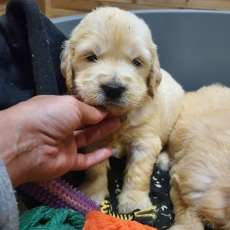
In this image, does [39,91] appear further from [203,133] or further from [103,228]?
[203,133]

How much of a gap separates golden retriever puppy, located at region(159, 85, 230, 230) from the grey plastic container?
0.63 metres

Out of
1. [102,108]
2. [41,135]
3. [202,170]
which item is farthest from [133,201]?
[41,135]

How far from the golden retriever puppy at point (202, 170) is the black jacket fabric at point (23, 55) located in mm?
618

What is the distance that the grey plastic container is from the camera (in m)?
2.18

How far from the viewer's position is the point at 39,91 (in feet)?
4.42

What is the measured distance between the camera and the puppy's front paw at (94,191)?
57.2 inches

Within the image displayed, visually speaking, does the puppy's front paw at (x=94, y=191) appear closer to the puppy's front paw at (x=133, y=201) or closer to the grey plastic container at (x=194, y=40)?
the puppy's front paw at (x=133, y=201)

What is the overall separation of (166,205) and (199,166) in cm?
28

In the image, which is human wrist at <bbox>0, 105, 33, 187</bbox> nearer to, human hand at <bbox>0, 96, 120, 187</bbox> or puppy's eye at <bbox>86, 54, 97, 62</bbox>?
human hand at <bbox>0, 96, 120, 187</bbox>

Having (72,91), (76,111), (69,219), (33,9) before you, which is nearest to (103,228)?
(69,219)

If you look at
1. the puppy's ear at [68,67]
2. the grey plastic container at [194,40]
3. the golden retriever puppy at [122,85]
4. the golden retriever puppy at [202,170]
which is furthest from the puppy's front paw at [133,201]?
the grey plastic container at [194,40]

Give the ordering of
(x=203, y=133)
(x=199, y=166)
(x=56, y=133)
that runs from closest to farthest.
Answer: (x=56, y=133) < (x=199, y=166) < (x=203, y=133)

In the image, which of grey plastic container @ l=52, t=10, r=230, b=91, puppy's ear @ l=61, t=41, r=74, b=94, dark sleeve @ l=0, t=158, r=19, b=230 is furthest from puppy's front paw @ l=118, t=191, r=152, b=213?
grey plastic container @ l=52, t=10, r=230, b=91

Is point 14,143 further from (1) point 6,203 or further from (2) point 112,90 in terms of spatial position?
(2) point 112,90
